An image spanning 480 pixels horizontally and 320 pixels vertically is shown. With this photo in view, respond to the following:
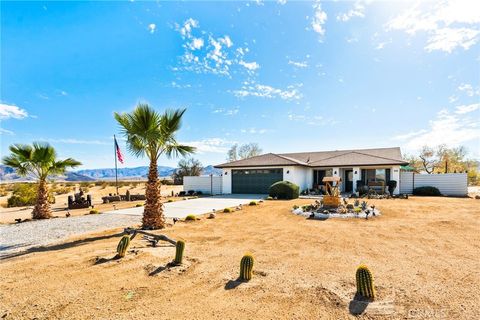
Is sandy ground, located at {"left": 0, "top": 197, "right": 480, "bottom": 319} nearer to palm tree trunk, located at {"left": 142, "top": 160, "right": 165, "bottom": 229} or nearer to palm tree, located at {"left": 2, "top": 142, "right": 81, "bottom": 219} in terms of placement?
palm tree trunk, located at {"left": 142, "top": 160, "right": 165, "bottom": 229}

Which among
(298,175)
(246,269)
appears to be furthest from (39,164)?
(298,175)

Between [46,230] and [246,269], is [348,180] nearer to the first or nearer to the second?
[246,269]

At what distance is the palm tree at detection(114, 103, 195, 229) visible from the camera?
30.5 ft

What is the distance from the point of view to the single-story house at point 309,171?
76.0ft

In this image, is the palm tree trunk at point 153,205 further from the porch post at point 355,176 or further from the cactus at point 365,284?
the porch post at point 355,176

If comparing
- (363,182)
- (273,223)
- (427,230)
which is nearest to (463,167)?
(363,182)

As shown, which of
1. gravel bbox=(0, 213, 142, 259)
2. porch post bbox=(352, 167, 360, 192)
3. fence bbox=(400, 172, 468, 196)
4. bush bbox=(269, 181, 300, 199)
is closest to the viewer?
gravel bbox=(0, 213, 142, 259)

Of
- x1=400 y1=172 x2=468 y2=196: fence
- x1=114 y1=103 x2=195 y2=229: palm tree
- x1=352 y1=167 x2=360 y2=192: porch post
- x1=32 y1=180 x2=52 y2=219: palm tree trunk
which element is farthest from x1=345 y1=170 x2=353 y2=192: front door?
x1=32 y1=180 x2=52 y2=219: palm tree trunk

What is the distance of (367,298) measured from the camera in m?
4.20

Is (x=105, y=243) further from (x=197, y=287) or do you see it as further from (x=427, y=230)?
(x=427, y=230)

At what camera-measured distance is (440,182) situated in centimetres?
2238

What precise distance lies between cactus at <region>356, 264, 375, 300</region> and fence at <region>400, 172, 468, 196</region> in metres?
23.0

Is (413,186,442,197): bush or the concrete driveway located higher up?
(413,186,442,197): bush

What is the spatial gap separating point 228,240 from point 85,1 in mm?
11362
